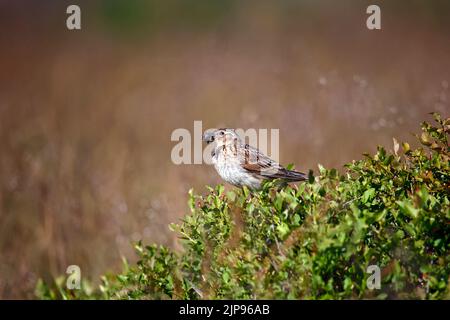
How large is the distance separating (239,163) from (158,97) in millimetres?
5730

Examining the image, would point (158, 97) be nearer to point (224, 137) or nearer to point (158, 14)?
point (158, 14)

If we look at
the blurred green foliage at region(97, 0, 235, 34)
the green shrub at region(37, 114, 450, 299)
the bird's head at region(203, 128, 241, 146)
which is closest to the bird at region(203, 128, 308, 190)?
the bird's head at region(203, 128, 241, 146)

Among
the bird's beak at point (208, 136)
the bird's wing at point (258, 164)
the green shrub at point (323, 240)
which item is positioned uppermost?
the bird's beak at point (208, 136)

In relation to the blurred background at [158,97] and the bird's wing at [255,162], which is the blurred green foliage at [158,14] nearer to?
the blurred background at [158,97]

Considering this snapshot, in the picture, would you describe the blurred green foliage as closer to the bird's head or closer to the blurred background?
the blurred background

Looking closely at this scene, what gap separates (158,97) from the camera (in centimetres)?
1102

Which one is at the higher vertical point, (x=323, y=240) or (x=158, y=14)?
(x=158, y=14)

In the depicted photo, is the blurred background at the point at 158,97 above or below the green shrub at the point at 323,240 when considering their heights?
above

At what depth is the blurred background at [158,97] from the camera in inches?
271

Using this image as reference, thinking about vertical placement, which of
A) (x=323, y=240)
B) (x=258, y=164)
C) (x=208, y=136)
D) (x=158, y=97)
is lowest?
(x=323, y=240)

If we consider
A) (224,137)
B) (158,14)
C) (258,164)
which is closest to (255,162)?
(258,164)

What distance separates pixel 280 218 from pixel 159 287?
3.00 ft

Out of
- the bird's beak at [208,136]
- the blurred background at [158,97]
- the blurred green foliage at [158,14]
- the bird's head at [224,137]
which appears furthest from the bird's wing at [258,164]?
the blurred green foliage at [158,14]

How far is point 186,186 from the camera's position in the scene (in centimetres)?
671
